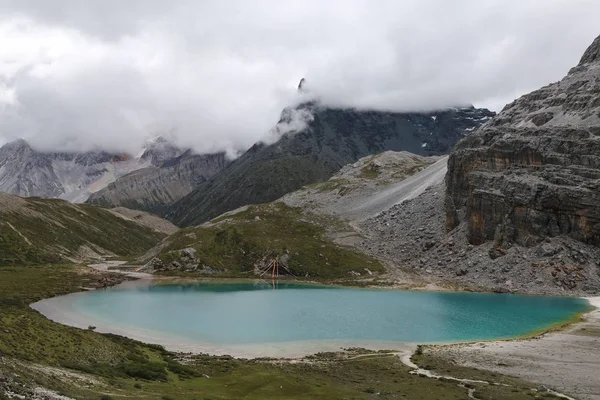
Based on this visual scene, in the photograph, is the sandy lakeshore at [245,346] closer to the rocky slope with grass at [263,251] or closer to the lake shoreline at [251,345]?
the lake shoreline at [251,345]

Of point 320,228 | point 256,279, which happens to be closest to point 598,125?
point 320,228

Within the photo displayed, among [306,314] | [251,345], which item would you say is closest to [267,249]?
[306,314]

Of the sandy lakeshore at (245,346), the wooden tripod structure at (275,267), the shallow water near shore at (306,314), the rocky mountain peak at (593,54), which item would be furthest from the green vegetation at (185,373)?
the rocky mountain peak at (593,54)

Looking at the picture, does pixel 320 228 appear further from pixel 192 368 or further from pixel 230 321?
pixel 192 368

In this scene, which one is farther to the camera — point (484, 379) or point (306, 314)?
point (306, 314)

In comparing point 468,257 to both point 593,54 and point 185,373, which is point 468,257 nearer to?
point 593,54

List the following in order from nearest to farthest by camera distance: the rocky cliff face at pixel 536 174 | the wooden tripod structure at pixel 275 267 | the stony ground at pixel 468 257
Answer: the stony ground at pixel 468 257, the rocky cliff face at pixel 536 174, the wooden tripod structure at pixel 275 267
